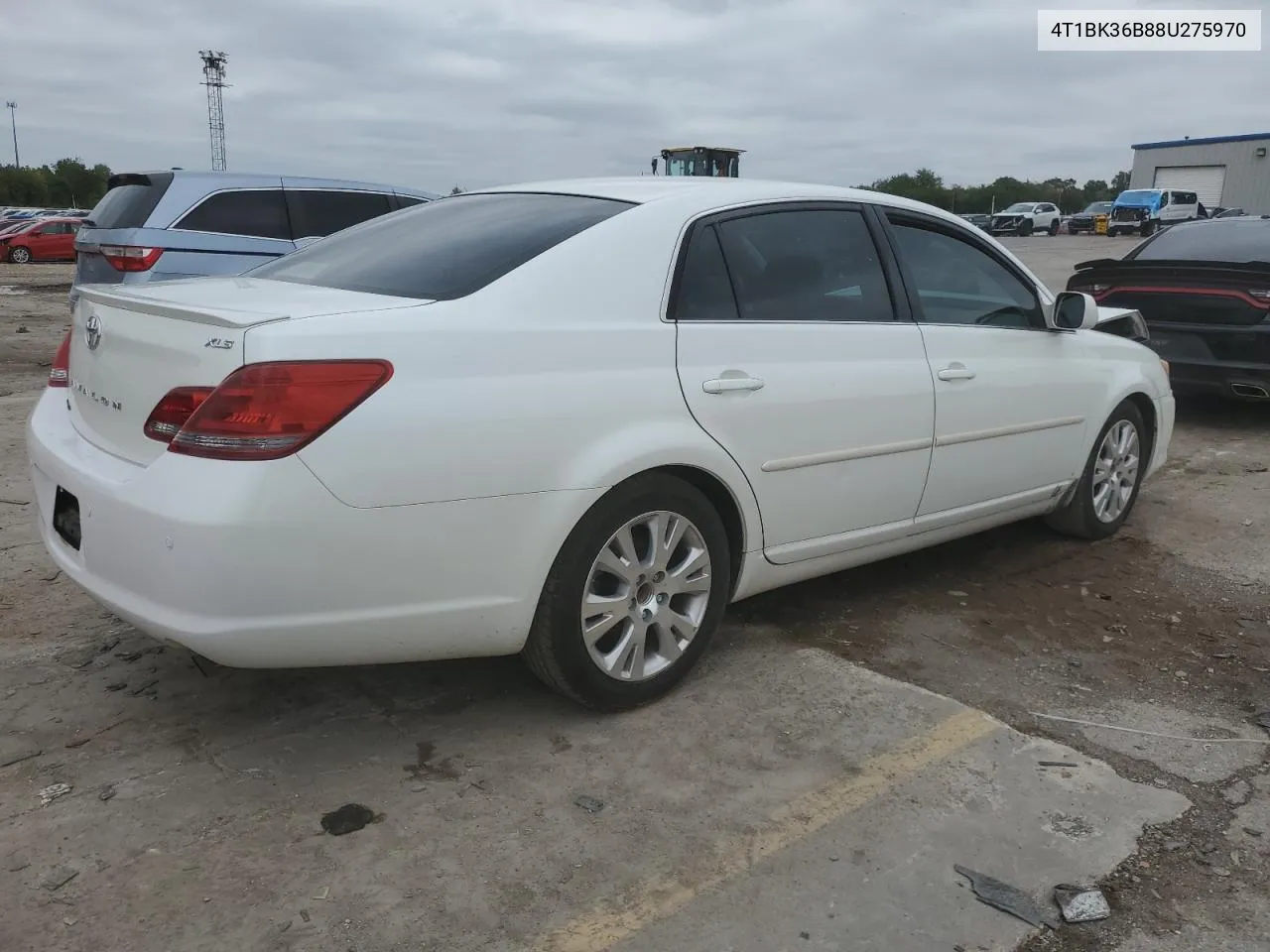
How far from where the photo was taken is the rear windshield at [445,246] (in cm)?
301

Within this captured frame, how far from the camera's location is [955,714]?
3248 mm

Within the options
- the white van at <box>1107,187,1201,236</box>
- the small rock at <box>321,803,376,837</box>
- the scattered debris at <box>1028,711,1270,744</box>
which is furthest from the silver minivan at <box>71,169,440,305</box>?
the white van at <box>1107,187,1201,236</box>

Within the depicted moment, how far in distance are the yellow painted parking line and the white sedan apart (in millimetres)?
674

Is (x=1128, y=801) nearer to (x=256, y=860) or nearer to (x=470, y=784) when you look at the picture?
(x=470, y=784)

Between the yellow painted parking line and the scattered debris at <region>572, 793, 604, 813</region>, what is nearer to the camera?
the yellow painted parking line

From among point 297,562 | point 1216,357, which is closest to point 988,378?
point 297,562

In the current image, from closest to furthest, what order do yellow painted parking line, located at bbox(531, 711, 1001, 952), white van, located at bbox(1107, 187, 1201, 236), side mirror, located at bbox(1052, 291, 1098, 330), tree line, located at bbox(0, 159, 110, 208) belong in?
1. yellow painted parking line, located at bbox(531, 711, 1001, 952)
2. side mirror, located at bbox(1052, 291, 1098, 330)
3. white van, located at bbox(1107, 187, 1201, 236)
4. tree line, located at bbox(0, 159, 110, 208)

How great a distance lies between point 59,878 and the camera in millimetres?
2398

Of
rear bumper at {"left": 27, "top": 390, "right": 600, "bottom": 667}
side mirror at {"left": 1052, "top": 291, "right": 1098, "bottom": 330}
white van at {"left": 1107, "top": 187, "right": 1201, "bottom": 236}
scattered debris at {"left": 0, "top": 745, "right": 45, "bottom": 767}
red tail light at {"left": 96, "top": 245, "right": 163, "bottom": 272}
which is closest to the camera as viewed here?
rear bumper at {"left": 27, "top": 390, "right": 600, "bottom": 667}

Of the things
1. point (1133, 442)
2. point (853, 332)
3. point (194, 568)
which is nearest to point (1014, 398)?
point (853, 332)

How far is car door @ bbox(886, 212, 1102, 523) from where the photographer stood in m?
4.00

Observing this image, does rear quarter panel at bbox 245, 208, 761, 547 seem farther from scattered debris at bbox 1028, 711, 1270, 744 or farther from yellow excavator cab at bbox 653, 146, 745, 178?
yellow excavator cab at bbox 653, 146, 745, 178

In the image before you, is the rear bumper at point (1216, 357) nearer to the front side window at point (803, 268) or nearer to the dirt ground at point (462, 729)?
the dirt ground at point (462, 729)

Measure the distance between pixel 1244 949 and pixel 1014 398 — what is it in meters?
2.40
